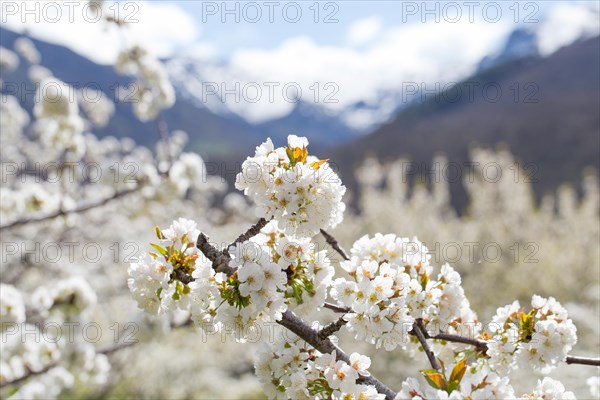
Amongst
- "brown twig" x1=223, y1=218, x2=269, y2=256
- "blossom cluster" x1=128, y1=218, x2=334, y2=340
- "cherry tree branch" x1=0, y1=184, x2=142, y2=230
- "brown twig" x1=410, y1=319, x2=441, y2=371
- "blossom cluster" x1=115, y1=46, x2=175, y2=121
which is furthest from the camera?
"blossom cluster" x1=115, y1=46, x2=175, y2=121

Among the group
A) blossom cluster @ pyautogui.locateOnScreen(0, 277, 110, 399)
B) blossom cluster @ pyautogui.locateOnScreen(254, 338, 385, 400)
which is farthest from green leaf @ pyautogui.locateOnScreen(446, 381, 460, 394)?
blossom cluster @ pyautogui.locateOnScreen(0, 277, 110, 399)

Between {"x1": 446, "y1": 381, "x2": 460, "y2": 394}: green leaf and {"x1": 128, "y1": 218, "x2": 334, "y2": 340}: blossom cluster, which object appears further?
{"x1": 128, "y1": 218, "x2": 334, "y2": 340}: blossom cluster

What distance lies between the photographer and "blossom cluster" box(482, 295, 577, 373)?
6.07 ft

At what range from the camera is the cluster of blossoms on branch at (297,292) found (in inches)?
62.0

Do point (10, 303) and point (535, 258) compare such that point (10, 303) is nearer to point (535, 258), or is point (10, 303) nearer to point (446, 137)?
point (535, 258)

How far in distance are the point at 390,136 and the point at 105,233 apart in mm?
35347

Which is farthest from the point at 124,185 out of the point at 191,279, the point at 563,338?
the point at 563,338

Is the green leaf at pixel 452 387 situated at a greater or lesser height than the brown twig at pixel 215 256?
lesser

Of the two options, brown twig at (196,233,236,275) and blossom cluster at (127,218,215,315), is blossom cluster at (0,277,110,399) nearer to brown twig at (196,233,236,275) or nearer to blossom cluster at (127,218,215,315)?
blossom cluster at (127,218,215,315)

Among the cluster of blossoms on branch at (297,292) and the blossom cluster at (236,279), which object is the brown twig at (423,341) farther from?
the blossom cluster at (236,279)

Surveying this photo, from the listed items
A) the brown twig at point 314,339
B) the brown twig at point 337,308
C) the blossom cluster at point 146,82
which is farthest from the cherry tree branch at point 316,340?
the blossom cluster at point 146,82

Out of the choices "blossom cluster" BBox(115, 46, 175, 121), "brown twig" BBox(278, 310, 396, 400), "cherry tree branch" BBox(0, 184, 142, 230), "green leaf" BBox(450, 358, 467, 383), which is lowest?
"green leaf" BBox(450, 358, 467, 383)

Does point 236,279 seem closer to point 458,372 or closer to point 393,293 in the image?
point 393,293

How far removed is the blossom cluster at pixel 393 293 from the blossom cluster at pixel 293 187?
0.24 m
